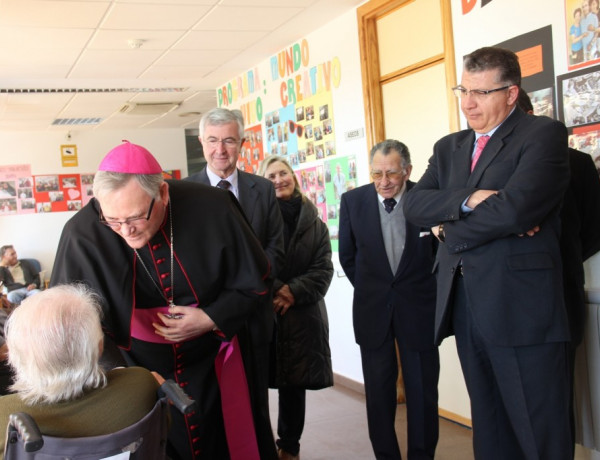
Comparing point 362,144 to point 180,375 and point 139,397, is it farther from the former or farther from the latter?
point 139,397

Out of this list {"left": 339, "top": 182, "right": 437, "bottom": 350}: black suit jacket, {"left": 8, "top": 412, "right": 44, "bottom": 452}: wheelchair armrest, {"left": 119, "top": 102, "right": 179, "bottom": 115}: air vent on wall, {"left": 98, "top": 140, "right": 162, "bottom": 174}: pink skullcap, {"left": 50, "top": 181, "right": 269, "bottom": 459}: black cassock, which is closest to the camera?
{"left": 8, "top": 412, "right": 44, "bottom": 452}: wheelchair armrest

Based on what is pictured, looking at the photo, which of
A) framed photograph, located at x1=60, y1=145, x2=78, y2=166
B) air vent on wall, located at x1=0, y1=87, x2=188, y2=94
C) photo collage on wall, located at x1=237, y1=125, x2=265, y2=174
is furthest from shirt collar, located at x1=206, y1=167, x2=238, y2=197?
framed photograph, located at x1=60, y1=145, x2=78, y2=166

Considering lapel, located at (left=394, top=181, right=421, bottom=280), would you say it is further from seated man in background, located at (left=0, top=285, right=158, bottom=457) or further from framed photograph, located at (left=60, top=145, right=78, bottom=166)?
framed photograph, located at (left=60, top=145, right=78, bottom=166)

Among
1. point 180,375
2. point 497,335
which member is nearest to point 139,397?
point 180,375

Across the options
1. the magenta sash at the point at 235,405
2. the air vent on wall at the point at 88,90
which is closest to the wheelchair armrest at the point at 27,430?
the magenta sash at the point at 235,405

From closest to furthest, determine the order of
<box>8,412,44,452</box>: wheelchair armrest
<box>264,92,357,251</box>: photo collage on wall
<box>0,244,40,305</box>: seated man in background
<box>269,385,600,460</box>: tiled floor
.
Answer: <box>8,412,44,452</box>: wheelchair armrest, <box>269,385,600,460</box>: tiled floor, <box>264,92,357,251</box>: photo collage on wall, <box>0,244,40,305</box>: seated man in background

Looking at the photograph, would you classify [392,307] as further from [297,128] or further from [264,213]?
[297,128]

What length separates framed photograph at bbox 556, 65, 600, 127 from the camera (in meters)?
2.98

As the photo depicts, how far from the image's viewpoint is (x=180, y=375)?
2.21 metres

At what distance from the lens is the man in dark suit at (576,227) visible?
269 centimetres

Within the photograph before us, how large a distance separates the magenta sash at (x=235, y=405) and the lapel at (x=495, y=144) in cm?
104

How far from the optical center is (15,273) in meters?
10.4

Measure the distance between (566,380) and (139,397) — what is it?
1.45 m

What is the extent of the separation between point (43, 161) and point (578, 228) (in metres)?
10.3
